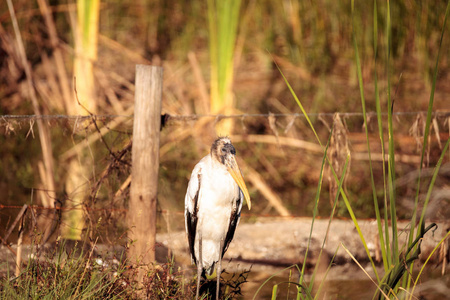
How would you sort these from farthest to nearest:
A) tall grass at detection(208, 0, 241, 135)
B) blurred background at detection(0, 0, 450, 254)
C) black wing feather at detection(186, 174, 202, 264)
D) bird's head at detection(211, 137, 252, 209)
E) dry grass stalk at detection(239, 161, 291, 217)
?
1. blurred background at detection(0, 0, 450, 254)
2. dry grass stalk at detection(239, 161, 291, 217)
3. tall grass at detection(208, 0, 241, 135)
4. black wing feather at detection(186, 174, 202, 264)
5. bird's head at detection(211, 137, 252, 209)

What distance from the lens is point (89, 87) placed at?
20.0ft

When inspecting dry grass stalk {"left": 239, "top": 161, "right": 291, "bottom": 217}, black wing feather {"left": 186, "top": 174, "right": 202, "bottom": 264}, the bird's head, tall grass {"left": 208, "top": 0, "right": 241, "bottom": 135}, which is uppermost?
tall grass {"left": 208, "top": 0, "right": 241, "bottom": 135}

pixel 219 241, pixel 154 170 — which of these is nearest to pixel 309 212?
pixel 219 241

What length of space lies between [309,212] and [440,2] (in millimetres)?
2817

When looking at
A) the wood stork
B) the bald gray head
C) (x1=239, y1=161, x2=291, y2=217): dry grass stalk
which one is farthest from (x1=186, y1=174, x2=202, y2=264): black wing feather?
(x1=239, y1=161, x2=291, y2=217): dry grass stalk

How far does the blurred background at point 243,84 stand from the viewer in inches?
252

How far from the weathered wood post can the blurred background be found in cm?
205

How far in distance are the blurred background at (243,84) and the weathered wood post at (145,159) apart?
2.05m

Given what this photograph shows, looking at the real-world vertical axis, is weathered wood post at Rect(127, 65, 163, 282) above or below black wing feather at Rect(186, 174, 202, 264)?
above

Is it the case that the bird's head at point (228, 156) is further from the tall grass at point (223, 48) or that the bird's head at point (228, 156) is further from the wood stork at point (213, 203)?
the tall grass at point (223, 48)

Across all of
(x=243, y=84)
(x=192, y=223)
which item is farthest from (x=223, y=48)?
(x=243, y=84)

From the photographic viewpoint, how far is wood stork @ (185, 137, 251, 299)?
3381 mm

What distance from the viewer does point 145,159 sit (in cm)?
340

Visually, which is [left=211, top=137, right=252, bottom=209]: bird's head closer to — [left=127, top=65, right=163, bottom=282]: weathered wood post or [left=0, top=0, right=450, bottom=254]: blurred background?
[left=127, top=65, right=163, bottom=282]: weathered wood post
